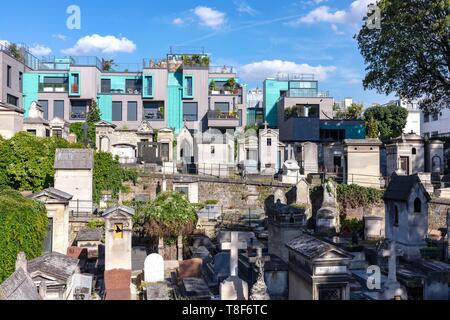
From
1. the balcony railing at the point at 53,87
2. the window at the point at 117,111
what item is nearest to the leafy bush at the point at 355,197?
the window at the point at 117,111

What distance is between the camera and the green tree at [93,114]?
40812 mm

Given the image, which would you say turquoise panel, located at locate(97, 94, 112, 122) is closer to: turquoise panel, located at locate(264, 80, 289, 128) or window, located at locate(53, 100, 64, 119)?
window, located at locate(53, 100, 64, 119)

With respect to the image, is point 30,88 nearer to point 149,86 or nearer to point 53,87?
point 53,87

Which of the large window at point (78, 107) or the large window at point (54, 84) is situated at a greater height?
the large window at point (54, 84)

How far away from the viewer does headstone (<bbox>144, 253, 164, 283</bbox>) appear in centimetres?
1449

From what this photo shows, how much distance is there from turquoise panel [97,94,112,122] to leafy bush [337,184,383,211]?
2585 cm

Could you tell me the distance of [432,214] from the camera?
77.9 ft

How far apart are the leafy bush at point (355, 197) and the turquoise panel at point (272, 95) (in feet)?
79.2

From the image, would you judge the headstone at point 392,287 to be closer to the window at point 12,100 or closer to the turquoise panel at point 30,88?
the window at point 12,100

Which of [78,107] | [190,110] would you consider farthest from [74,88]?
[190,110]

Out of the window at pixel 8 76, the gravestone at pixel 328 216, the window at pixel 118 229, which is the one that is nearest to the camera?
the window at pixel 118 229

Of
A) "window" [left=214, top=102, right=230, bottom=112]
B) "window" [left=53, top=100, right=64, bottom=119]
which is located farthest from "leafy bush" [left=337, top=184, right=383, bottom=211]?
"window" [left=53, top=100, right=64, bottom=119]

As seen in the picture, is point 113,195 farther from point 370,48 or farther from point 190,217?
point 370,48

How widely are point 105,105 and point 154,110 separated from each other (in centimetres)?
459
